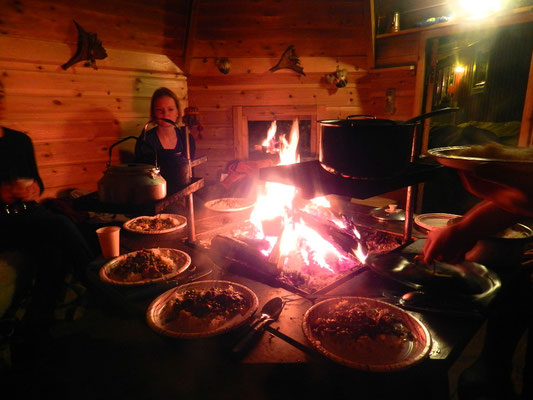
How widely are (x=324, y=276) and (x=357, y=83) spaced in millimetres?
5231

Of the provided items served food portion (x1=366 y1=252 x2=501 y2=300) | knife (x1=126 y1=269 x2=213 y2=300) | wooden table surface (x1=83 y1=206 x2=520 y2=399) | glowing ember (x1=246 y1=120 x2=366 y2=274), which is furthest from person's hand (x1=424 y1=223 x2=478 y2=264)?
knife (x1=126 y1=269 x2=213 y2=300)

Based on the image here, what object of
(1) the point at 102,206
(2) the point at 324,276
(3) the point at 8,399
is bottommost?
(3) the point at 8,399

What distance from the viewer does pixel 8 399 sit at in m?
1.52

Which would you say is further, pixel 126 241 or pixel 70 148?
pixel 70 148

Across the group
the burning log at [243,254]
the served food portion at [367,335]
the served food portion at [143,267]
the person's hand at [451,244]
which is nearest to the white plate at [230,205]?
the burning log at [243,254]

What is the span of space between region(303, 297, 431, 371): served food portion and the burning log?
553mm

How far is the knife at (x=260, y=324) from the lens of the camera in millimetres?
1543

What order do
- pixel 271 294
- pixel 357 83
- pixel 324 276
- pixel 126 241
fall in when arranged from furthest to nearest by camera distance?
pixel 357 83
pixel 126 241
pixel 324 276
pixel 271 294

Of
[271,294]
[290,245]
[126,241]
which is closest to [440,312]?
[271,294]

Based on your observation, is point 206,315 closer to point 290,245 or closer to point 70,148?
point 290,245

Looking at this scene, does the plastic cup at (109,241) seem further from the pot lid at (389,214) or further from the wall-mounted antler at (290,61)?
the wall-mounted antler at (290,61)

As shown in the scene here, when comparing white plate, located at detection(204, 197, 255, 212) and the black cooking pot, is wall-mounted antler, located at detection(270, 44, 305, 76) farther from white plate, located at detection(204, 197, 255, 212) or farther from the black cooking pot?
the black cooking pot

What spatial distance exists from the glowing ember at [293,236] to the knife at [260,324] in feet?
1.36

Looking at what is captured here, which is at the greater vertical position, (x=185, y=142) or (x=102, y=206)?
(x=185, y=142)
